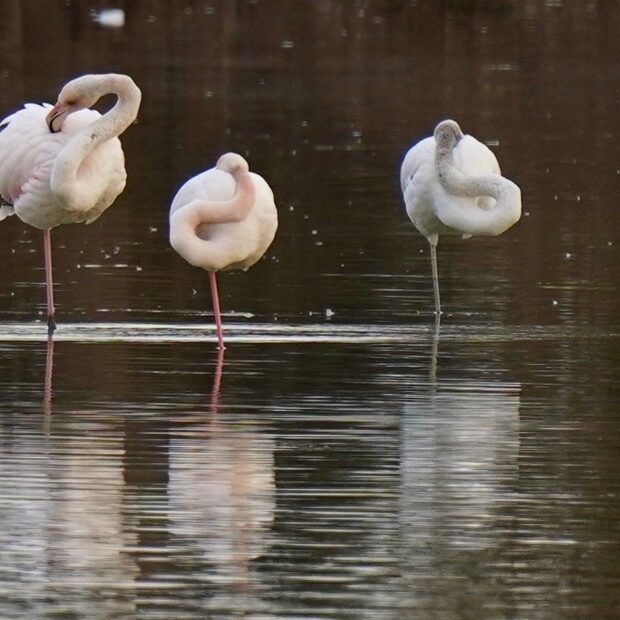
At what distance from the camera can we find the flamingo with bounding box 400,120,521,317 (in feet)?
50.2

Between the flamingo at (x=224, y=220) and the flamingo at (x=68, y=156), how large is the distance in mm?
603

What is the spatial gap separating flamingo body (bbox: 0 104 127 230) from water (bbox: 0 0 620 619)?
61cm

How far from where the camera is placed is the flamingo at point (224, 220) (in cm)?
1435

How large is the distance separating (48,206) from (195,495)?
19.9ft

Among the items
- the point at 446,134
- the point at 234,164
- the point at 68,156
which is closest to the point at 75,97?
the point at 68,156

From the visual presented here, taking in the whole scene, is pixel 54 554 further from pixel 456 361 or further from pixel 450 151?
pixel 450 151

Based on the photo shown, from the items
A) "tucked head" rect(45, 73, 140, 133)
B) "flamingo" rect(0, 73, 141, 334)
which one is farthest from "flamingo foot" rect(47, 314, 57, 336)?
"tucked head" rect(45, 73, 140, 133)

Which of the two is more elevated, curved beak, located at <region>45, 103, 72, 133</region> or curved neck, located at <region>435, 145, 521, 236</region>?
curved beak, located at <region>45, 103, 72, 133</region>

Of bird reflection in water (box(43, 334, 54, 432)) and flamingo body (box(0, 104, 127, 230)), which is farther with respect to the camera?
flamingo body (box(0, 104, 127, 230))

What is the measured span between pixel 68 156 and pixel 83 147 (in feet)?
0.43

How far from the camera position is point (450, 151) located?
16.4 meters

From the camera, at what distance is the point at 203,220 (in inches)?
567

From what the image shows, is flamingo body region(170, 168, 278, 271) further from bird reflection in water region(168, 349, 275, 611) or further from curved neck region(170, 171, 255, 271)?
bird reflection in water region(168, 349, 275, 611)

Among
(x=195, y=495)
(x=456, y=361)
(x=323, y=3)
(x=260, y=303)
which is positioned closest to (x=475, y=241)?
(x=260, y=303)
